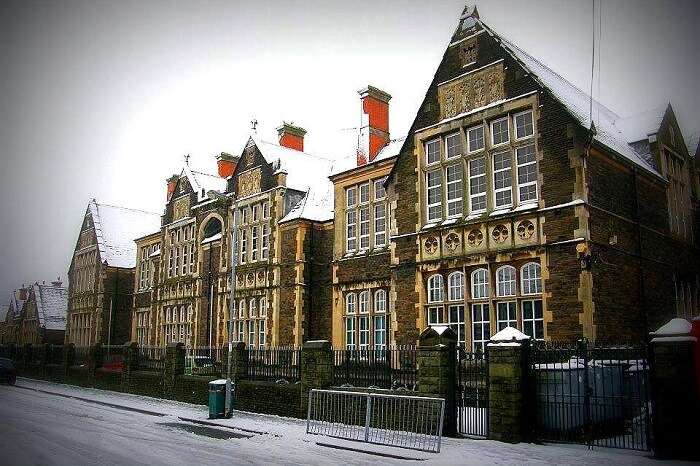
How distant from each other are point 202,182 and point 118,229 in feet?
60.1

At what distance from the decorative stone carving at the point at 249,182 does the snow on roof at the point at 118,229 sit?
69.7 feet

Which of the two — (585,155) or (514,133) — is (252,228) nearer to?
(514,133)

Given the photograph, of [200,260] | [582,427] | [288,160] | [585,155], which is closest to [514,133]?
[585,155]

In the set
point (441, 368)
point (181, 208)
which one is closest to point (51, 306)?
point (181, 208)

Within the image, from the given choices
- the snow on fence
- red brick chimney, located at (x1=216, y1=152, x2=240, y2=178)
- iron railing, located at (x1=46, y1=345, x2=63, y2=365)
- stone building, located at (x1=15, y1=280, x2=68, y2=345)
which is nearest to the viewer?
the snow on fence

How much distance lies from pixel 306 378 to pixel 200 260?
20.6 m

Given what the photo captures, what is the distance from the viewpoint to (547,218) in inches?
696

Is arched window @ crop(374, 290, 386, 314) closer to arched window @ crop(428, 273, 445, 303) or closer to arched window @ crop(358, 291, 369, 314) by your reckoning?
arched window @ crop(358, 291, 369, 314)

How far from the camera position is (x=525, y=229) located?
59.6 feet

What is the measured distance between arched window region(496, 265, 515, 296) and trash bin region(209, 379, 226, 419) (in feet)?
30.7

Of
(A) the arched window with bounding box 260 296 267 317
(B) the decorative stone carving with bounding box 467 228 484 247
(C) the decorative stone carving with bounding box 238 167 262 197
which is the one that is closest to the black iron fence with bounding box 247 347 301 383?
(B) the decorative stone carving with bounding box 467 228 484 247

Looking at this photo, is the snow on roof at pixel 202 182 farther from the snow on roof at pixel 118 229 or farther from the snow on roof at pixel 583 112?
the snow on roof at pixel 583 112

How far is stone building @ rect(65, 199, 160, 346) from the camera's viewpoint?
48438mm

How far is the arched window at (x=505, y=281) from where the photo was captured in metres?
18.5
